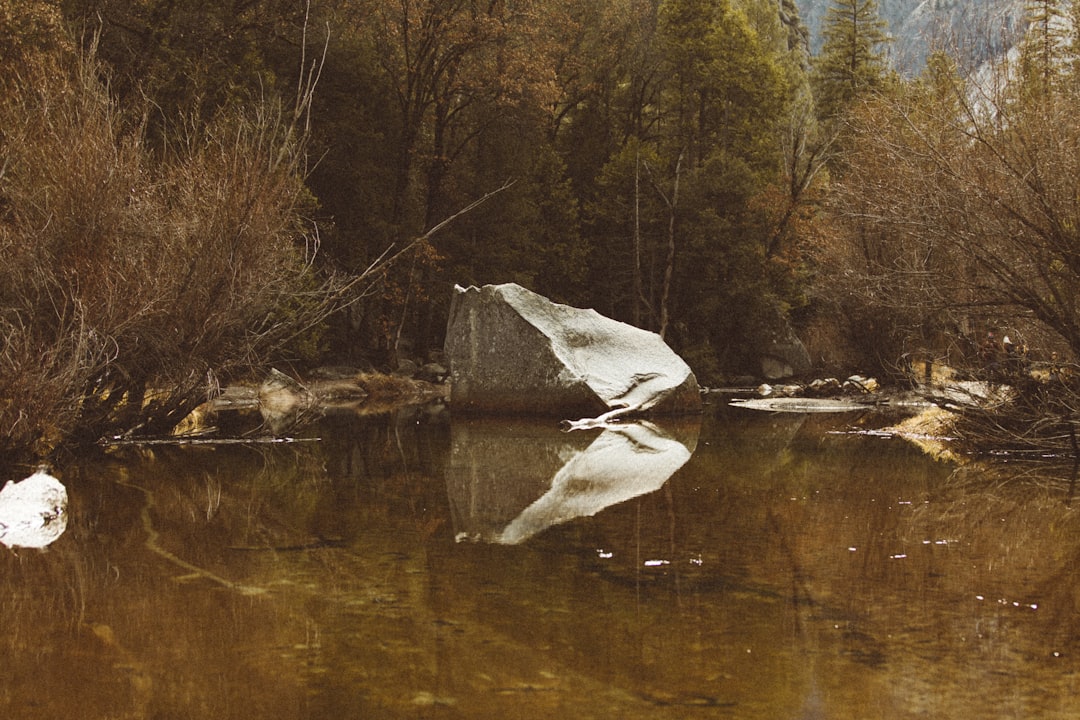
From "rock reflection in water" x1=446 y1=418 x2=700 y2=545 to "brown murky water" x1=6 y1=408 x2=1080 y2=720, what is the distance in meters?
0.06

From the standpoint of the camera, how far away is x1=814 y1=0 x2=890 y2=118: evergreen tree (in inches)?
1614

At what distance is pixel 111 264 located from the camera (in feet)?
28.6

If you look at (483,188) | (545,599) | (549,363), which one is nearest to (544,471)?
(545,599)

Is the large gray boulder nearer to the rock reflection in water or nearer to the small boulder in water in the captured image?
the rock reflection in water

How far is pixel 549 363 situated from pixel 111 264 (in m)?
7.37

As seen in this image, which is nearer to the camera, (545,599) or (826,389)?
(545,599)

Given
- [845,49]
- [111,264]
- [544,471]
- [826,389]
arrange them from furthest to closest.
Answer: [845,49]
[826,389]
[544,471]
[111,264]

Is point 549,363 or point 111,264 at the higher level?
point 111,264

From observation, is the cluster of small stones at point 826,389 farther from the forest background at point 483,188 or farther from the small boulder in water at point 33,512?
the small boulder in water at point 33,512

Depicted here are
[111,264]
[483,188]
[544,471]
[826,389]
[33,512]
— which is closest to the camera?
[33,512]

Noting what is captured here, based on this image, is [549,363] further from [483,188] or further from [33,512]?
[483,188]

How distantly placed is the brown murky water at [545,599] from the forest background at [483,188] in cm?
176

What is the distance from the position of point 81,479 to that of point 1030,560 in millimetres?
6970

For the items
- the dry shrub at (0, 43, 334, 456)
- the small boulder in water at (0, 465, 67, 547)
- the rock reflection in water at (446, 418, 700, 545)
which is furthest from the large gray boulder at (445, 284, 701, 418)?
the small boulder in water at (0, 465, 67, 547)
